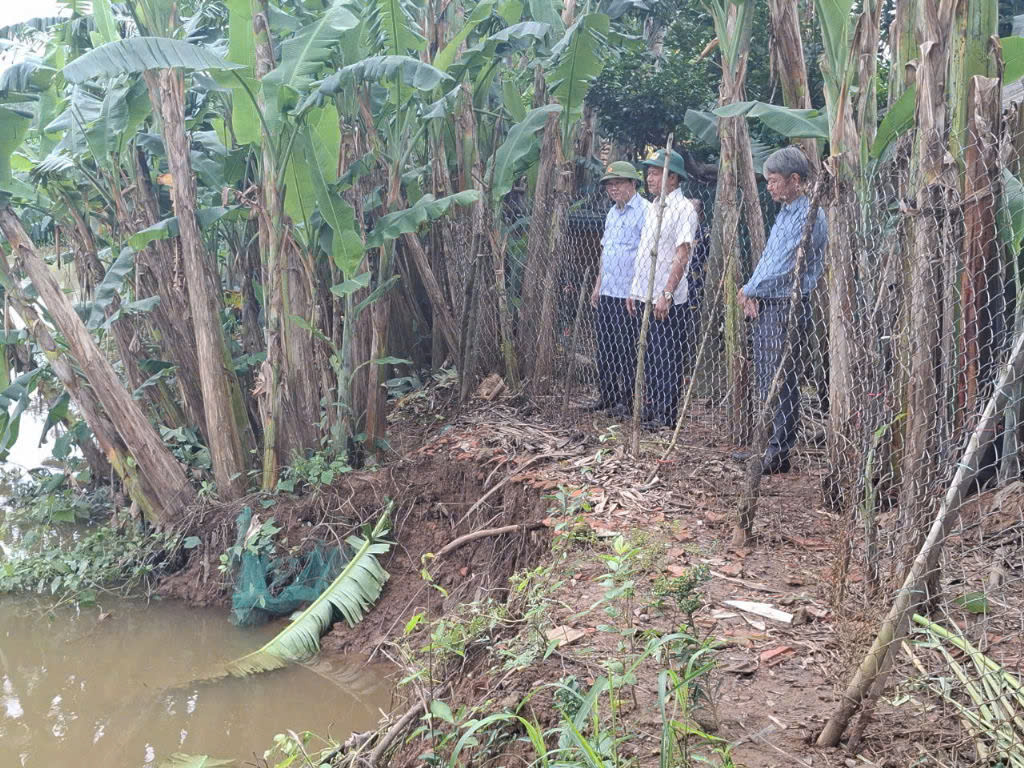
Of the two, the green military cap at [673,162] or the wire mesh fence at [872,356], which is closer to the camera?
the wire mesh fence at [872,356]

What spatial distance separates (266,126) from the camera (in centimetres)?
497

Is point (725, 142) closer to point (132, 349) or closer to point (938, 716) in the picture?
point (938, 716)

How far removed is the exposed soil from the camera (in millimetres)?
2584

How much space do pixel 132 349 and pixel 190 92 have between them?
1.89 m

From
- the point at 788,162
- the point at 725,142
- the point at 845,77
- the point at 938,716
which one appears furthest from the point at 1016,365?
the point at 725,142

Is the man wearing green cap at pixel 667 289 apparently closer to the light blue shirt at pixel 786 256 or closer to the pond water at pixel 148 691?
the light blue shirt at pixel 786 256

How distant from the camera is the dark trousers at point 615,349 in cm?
574

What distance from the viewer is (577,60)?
222 inches

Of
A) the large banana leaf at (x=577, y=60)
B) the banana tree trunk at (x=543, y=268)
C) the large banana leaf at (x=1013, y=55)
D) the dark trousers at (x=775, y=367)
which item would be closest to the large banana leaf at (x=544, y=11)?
the large banana leaf at (x=577, y=60)

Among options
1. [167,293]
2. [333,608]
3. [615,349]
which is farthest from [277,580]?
[615,349]

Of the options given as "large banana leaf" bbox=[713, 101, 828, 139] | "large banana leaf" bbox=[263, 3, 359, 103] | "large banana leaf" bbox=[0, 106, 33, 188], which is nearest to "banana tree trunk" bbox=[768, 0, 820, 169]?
"large banana leaf" bbox=[713, 101, 828, 139]

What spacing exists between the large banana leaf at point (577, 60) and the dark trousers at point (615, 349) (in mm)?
1348

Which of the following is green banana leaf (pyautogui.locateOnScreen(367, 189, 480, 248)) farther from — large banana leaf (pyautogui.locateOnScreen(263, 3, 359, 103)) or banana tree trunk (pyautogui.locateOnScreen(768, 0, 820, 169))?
banana tree trunk (pyautogui.locateOnScreen(768, 0, 820, 169))

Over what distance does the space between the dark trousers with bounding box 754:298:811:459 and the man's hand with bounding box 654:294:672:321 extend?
738 millimetres
